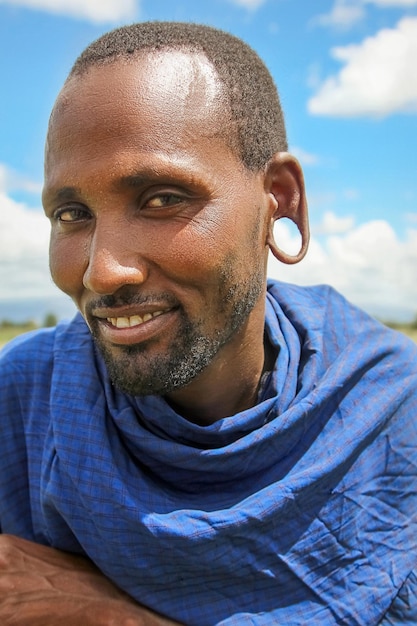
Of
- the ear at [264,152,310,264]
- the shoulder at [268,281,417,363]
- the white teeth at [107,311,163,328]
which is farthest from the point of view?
the shoulder at [268,281,417,363]

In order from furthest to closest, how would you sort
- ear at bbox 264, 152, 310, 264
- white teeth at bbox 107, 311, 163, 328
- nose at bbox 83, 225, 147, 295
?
ear at bbox 264, 152, 310, 264 → white teeth at bbox 107, 311, 163, 328 → nose at bbox 83, 225, 147, 295

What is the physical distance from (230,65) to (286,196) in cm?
45

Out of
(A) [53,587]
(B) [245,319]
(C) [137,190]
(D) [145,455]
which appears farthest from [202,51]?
(A) [53,587]

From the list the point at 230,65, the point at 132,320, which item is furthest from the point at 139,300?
the point at 230,65

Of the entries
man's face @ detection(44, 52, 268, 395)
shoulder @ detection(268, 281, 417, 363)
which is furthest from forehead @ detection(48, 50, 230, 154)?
shoulder @ detection(268, 281, 417, 363)

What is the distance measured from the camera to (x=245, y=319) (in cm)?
245

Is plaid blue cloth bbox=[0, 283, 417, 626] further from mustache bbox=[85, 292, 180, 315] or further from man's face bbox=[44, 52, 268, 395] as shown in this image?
Result: mustache bbox=[85, 292, 180, 315]

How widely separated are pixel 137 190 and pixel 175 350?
1.52 feet

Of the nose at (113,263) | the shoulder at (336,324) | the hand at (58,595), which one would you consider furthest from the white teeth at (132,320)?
the hand at (58,595)

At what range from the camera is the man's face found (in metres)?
2.12

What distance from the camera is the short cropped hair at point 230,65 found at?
2271 millimetres

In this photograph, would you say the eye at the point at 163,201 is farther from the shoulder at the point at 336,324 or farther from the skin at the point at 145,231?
the shoulder at the point at 336,324

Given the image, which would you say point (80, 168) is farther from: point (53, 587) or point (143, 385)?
point (53, 587)

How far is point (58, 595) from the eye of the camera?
2.40m
